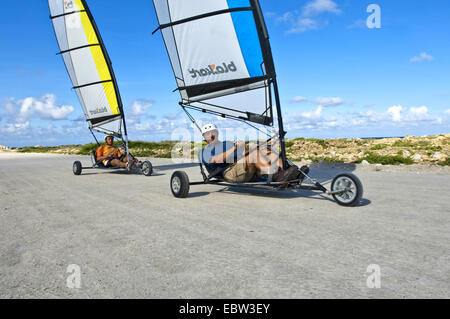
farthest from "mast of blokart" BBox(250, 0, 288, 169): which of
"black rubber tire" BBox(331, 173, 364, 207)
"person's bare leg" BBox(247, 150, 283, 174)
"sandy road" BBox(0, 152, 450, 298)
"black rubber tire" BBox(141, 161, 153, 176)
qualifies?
"black rubber tire" BBox(141, 161, 153, 176)

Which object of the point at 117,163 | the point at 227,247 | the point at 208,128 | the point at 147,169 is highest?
the point at 208,128

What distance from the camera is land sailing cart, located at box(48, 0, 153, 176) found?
13672 millimetres

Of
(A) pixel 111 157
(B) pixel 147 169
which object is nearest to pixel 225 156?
(B) pixel 147 169

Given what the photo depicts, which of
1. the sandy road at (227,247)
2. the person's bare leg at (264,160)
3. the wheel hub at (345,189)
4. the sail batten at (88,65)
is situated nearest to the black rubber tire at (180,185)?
the sandy road at (227,247)

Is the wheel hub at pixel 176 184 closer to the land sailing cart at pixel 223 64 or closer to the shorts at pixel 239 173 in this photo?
the land sailing cart at pixel 223 64

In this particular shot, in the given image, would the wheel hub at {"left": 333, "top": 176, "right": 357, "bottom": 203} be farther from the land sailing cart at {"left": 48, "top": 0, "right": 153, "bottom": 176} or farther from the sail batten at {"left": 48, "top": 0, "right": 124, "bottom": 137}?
the sail batten at {"left": 48, "top": 0, "right": 124, "bottom": 137}

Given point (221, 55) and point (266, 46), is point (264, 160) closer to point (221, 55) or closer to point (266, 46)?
point (266, 46)

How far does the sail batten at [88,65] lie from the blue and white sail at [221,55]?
20.9 feet

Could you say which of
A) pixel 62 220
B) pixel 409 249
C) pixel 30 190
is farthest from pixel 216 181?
pixel 30 190

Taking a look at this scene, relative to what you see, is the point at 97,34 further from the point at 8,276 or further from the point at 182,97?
the point at 8,276

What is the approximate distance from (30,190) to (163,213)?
488 centimetres

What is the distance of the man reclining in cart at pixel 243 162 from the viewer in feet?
20.1

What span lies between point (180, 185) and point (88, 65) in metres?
10.5

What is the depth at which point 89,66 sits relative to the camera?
14.2m
